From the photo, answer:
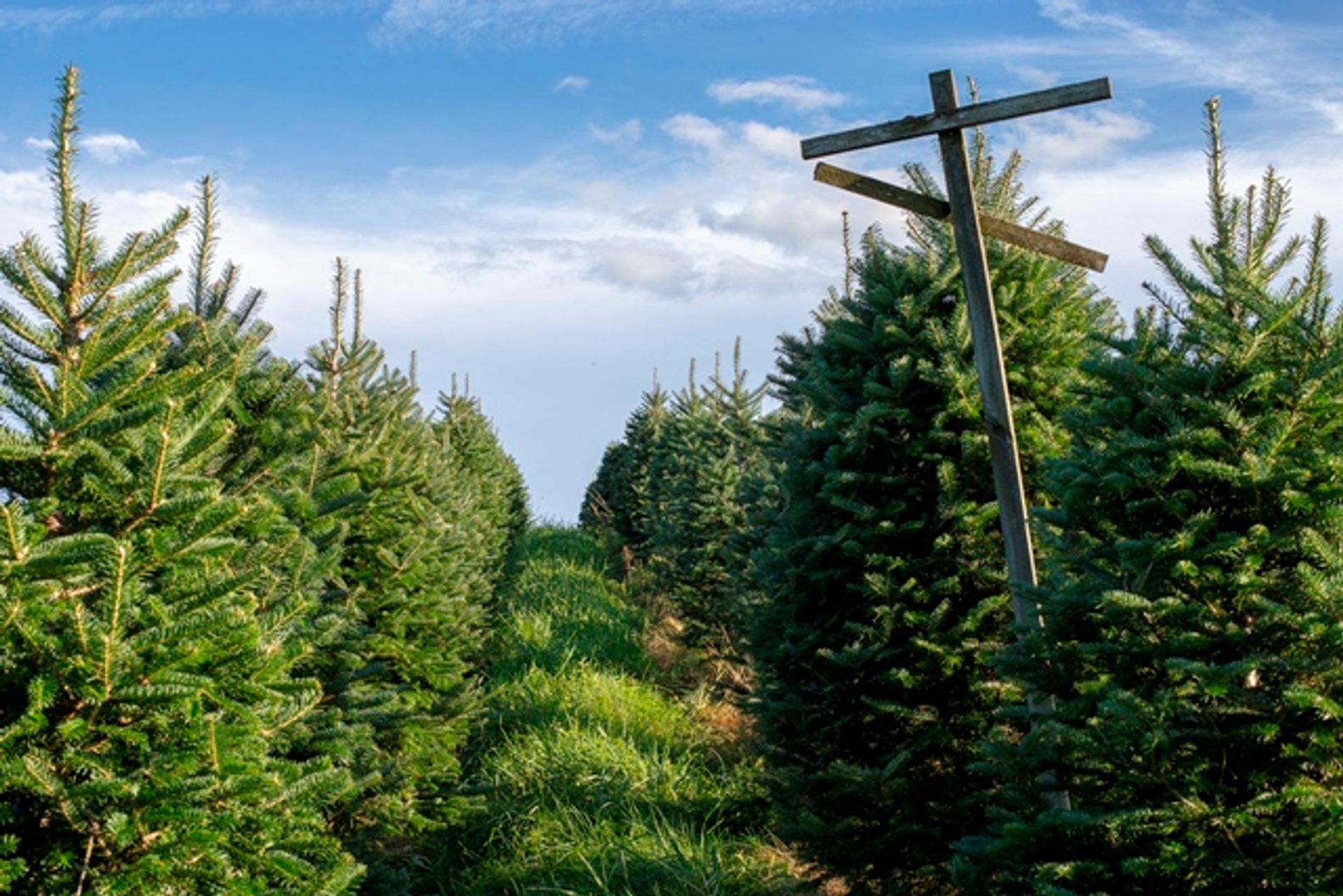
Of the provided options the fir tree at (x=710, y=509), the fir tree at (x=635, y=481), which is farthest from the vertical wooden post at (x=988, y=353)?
the fir tree at (x=635, y=481)

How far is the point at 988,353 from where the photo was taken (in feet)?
18.8

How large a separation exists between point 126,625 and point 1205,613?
10.7 feet

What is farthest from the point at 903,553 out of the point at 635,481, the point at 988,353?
the point at 635,481

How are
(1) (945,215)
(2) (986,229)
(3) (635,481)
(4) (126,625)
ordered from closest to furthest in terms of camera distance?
(4) (126,625)
(2) (986,229)
(1) (945,215)
(3) (635,481)

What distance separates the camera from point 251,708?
357cm

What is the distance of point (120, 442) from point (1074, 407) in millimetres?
3382

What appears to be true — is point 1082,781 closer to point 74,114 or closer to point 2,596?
point 2,596

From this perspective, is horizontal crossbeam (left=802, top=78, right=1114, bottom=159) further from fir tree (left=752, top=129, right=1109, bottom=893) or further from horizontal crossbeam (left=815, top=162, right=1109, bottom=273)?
fir tree (left=752, top=129, right=1109, bottom=893)

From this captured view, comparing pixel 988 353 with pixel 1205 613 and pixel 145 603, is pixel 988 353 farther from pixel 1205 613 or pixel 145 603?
pixel 145 603

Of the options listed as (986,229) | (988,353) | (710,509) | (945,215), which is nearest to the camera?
(988,353)

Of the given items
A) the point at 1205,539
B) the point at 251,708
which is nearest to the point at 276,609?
the point at 251,708

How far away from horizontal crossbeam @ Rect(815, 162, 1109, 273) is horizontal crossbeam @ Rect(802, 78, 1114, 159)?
0.43 feet

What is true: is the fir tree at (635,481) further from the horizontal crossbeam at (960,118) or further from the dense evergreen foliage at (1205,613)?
the dense evergreen foliage at (1205,613)

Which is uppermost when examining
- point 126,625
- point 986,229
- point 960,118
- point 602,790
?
point 960,118
